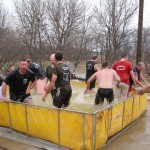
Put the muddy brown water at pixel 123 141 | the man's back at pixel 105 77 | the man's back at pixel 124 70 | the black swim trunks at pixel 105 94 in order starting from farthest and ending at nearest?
1. the man's back at pixel 124 70
2. the black swim trunks at pixel 105 94
3. the man's back at pixel 105 77
4. the muddy brown water at pixel 123 141

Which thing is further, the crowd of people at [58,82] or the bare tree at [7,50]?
the bare tree at [7,50]

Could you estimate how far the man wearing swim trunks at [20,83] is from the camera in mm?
6680

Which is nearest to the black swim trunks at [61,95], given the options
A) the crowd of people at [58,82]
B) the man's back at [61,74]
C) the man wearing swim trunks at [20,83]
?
the crowd of people at [58,82]

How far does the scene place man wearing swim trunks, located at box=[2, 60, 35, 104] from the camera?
21.9ft

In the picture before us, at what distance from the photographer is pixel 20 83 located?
6863 millimetres

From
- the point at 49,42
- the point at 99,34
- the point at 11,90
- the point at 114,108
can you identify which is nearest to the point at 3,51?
the point at 49,42

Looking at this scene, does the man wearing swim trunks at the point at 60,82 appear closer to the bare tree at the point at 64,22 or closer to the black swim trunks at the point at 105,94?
the black swim trunks at the point at 105,94

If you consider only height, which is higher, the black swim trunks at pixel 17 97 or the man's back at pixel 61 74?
the man's back at pixel 61 74

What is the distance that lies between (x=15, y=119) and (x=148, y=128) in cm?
340

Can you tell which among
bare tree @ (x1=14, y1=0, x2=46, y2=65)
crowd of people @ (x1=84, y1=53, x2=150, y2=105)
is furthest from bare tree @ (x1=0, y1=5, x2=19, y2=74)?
crowd of people @ (x1=84, y1=53, x2=150, y2=105)

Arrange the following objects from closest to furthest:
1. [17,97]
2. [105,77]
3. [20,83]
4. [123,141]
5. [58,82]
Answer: [123,141] → [58,82] → [20,83] → [17,97] → [105,77]

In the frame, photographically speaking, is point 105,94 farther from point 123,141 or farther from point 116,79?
point 123,141

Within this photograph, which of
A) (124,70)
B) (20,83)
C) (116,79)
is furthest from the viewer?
(124,70)

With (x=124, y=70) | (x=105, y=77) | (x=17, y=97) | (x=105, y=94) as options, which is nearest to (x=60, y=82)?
(x=17, y=97)
